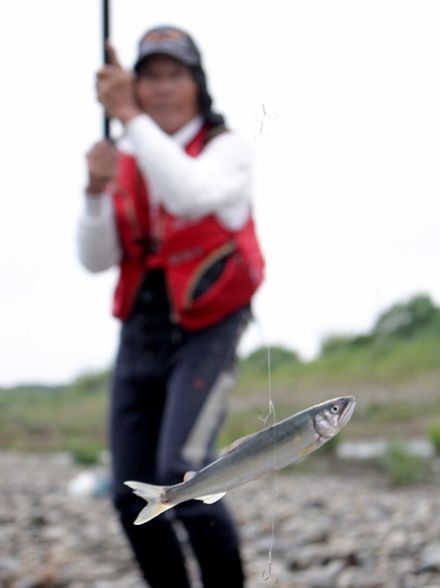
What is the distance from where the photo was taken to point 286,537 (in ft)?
21.2

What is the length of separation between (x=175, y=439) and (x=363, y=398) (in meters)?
13.8

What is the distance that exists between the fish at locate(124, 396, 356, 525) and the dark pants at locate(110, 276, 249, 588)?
1.26 meters

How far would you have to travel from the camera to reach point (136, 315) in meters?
3.32

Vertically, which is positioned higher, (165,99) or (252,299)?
(165,99)

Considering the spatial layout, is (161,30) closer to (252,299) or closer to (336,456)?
(252,299)

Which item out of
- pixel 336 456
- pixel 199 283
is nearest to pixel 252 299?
pixel 199 283

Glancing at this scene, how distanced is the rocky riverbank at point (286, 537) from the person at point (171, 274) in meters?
0.37

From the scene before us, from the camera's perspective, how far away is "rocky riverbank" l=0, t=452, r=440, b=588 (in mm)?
4953

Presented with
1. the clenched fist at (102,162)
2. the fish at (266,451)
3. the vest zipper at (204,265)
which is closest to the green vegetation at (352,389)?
the vest zipper at (204,265)

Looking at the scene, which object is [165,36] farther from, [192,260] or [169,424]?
[169,424]

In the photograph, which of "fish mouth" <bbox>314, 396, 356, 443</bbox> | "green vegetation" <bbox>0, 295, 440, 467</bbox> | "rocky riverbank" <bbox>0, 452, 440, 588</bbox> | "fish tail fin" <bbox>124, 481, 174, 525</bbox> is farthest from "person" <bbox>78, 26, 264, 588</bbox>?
"green vegetation" <bbox>0, 295, 440, 467</bbox>

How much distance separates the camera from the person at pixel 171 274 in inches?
119

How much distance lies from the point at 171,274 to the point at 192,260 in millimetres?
85

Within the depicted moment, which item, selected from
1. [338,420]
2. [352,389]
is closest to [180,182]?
[338,420]
